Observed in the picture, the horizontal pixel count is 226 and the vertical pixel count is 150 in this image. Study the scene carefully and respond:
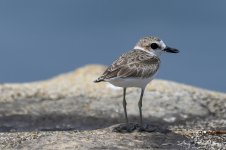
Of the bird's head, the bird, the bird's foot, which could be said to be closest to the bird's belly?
the bird

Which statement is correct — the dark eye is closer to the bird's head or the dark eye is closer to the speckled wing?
the bird's head

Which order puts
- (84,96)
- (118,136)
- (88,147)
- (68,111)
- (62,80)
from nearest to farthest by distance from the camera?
(88,147)
(118,136)
(68,111)
(84,96)
(62,80)

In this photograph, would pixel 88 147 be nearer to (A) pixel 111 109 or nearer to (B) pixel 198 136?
(B) pixel 198 136

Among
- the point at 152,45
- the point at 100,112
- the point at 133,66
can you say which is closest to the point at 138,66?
the point at 133,66

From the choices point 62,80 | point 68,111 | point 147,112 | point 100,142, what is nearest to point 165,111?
point 147,112

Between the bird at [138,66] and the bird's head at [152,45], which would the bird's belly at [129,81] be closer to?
the bird at [138,66]

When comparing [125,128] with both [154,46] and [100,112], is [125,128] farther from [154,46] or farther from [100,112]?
[100,112]

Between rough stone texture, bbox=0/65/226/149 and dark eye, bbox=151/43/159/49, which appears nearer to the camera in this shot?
rough stone texture, bbox=0/65/226/149
